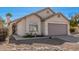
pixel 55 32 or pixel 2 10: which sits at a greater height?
pixel 2 10

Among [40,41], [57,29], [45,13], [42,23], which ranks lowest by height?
[40,41]

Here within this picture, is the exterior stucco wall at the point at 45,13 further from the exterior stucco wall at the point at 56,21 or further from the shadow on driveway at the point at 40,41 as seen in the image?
the shadow on driveway at the point at 40,41

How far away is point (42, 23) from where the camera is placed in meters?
5.93

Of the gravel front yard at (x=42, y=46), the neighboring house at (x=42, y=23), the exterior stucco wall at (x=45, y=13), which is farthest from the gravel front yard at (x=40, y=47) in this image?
the exterior stucco wall at (x=45, y=13)

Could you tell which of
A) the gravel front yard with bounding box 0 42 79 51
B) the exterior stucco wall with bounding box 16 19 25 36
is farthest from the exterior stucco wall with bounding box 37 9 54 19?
the gravel front yard with bounding box 0 42 79 51

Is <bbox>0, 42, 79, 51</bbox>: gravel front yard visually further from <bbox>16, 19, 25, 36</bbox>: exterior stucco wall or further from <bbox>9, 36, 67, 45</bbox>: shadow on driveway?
<bbox>16, 19, 25, 36</bbox>: exterior stucco wall

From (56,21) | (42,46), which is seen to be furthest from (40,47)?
(56,21)

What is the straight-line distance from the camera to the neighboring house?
591 centimetres

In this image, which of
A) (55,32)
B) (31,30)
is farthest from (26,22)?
(55,32)

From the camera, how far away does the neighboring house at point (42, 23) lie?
5910 mm

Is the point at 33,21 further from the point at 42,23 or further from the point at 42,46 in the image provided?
the point at 42,46
